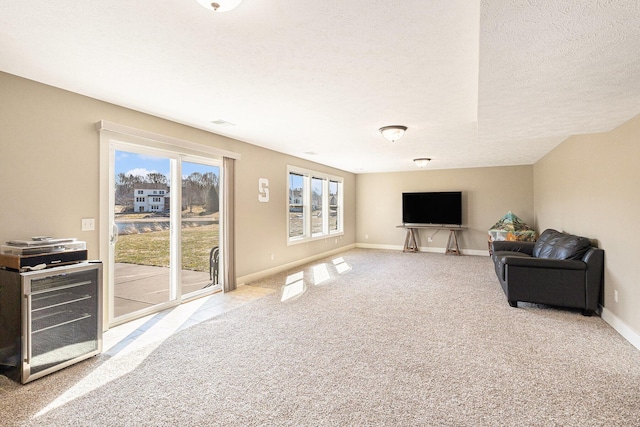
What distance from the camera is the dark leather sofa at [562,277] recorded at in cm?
371

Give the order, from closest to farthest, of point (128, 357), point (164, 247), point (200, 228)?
1. point (128, 357)
2. point (164, 247)
3. point (200, 228)

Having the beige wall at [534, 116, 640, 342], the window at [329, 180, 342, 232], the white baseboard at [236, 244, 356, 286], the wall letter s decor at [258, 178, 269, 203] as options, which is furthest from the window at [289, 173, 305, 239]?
the beige wall at [534, 116, 640, 342]

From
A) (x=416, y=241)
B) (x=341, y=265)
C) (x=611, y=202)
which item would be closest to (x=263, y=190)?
(x=341, y=265)

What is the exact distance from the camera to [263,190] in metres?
5.88

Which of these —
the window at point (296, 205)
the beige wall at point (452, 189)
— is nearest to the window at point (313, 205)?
the window at point (296, 205)

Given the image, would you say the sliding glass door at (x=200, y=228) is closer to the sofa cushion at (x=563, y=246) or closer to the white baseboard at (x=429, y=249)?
the sofa cushion at (x=563, y=246)

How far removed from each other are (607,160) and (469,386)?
3.16 m

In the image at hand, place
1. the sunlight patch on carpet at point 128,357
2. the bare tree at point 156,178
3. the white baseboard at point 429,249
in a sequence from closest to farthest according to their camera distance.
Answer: the sunlight patch on carpet at point 128,357, the bare tree at point 156,178, the white baseboard at point 429,249

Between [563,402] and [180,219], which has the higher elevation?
[180,219]

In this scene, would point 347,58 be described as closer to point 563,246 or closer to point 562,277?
point 562,277

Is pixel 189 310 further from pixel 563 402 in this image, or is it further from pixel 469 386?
pixel 563 402

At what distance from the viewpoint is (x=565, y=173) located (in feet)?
16.8

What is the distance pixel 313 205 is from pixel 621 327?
584cm

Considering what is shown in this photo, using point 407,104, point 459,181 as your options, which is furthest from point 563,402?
Answer: point 459,181
